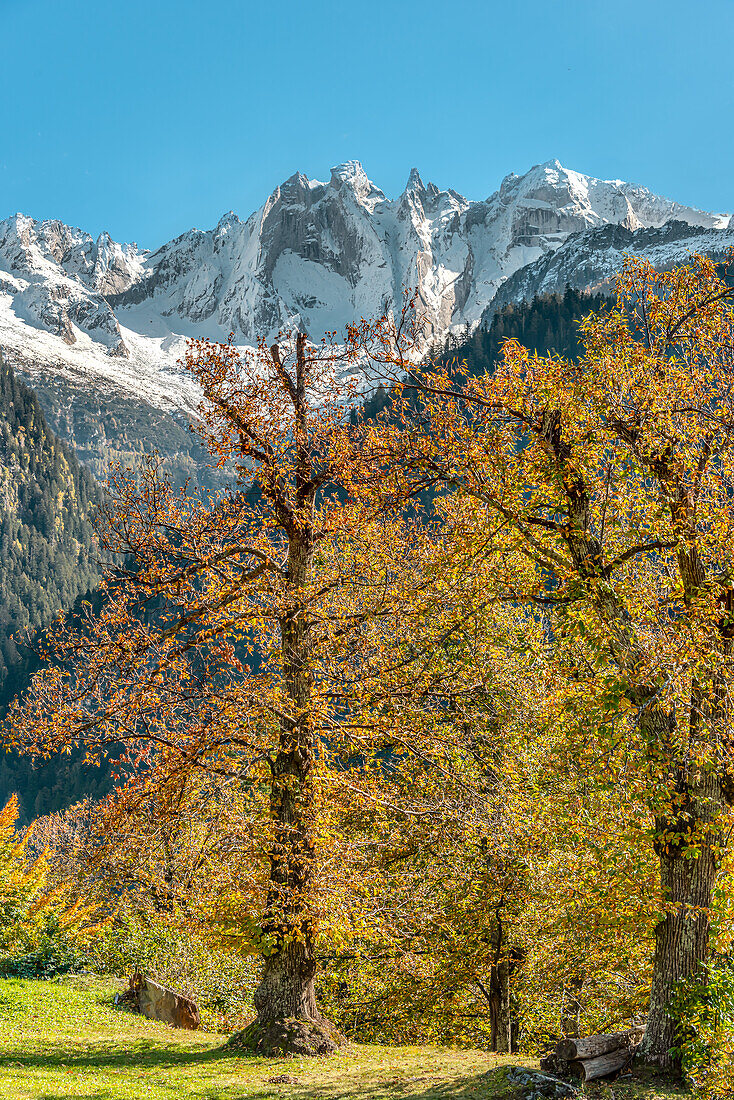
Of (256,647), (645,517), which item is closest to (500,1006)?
(256,647)

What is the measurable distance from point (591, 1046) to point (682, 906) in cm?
217

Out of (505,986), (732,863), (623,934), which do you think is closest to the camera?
(732,863)

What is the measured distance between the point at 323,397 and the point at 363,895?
32.6 feet

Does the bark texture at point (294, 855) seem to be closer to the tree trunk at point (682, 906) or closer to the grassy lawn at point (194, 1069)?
the grassy lawn at point (194, 1069)

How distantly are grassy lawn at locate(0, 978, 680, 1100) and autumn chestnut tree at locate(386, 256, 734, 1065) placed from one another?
9.40 feet

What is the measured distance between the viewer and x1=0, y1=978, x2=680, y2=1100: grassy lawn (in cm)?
1031

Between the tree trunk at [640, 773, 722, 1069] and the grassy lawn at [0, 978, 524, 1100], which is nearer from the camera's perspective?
the tree trunk at [640, 773, 722, 1069]

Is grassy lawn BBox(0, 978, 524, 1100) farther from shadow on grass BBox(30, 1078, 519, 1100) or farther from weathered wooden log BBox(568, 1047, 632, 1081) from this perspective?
weathered wooden log BBox(568, 1047, 632, 1081)

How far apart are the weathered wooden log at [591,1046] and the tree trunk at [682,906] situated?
347 mm

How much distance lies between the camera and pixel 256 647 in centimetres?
1641

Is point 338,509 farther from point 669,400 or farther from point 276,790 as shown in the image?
point 669,400

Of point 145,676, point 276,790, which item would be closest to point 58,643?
point 145,676

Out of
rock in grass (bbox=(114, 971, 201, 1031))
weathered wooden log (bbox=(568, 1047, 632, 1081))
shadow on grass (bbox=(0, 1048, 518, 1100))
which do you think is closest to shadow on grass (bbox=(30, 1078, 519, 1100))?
shadow on grass (bbox=(0, 1048, 518, 1100))

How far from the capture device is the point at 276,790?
47.8 feet
